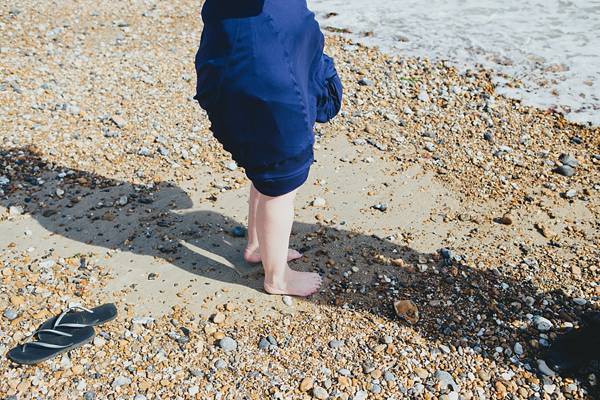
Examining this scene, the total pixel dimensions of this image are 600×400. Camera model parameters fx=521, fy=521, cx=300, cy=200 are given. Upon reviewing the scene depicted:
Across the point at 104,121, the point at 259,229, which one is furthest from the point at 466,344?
the point at 104,121

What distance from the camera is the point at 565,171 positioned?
422 centimetres

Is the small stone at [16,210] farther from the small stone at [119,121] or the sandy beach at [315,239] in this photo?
the small stone at [119,121]

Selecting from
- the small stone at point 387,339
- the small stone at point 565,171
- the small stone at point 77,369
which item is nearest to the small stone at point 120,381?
the small stone at point 77,369

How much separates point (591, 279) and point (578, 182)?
1.21 m

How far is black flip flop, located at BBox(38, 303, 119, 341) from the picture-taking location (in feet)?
9.04

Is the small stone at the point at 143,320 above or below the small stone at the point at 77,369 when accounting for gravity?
above

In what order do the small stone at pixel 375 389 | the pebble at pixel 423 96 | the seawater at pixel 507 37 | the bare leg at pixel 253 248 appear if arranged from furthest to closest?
the seawater at pixel 507 37
the pebble at pixel 423 96
the bare leg at pixel 253 248
the small stone at pixel 375 389

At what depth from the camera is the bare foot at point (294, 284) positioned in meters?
3.05

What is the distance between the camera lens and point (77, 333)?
8.94 ft

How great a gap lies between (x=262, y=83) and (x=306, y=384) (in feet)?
4.81

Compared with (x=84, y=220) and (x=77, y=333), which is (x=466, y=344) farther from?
(x=84, y=220)

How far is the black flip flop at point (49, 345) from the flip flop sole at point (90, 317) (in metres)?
0.05

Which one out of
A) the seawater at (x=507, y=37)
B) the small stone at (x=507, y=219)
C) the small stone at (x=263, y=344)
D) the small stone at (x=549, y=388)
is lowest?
the small stone at (x=263, y=344)

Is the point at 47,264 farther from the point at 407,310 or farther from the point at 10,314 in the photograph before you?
the point at 407,310
